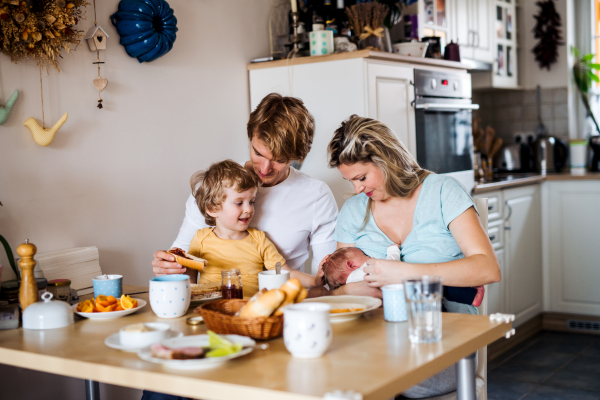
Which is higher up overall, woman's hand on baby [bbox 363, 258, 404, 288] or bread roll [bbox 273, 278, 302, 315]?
bread roll [bbox 273, 278, 302, 315]

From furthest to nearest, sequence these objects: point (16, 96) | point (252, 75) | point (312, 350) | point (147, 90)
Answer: point (252, 75) < point (147, 90) < point (16, 96) < point (312, 350)

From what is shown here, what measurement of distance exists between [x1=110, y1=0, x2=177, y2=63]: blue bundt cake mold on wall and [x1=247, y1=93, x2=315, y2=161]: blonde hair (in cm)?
63

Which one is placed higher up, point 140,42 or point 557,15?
point 557,15

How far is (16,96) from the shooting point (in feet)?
6.68

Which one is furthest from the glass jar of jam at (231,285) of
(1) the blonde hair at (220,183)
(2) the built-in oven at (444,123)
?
(2) the built-in oven at (444,123)

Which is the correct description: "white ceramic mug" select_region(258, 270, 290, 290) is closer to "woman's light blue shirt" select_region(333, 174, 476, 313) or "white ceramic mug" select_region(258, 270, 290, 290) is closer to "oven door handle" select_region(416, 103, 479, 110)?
"woman's light blue shirt" select_region(333, 174, 476, 313)

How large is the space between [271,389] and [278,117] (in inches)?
46.9

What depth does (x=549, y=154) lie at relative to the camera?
15.2 ft

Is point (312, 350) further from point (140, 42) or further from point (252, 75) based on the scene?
point (252, 75)

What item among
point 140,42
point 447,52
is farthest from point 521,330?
point 140,42

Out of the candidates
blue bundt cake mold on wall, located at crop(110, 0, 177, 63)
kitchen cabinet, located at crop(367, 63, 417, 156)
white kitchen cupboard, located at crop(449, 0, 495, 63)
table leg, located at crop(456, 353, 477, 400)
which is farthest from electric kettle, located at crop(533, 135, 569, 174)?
table leg, located at crop(456, 353, 477, 400)

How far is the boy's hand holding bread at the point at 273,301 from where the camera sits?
4.04 ft

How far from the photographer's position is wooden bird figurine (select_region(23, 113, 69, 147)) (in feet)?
6.86

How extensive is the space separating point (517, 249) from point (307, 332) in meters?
3.11
